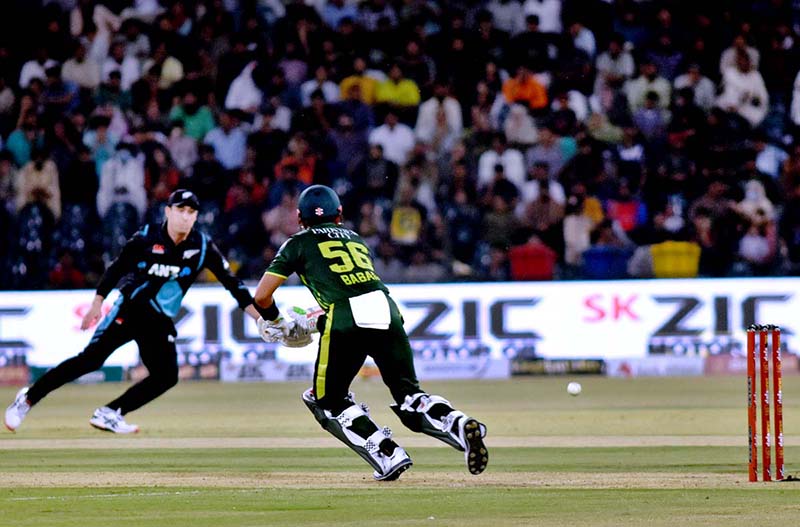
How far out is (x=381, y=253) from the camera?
20.5m

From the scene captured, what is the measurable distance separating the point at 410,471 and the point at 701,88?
1330 centimetres

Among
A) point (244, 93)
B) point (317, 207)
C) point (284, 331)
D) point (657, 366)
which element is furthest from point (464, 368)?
point (317, 207)

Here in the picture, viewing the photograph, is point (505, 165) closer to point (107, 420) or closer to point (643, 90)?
point (643, 90)

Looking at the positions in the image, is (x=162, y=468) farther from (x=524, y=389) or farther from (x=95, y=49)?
(x=95, y=49)

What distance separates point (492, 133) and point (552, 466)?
38.1 ft

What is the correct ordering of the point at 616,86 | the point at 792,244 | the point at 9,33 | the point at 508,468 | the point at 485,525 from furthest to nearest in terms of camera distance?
the point at 9,33 < the point at 616,86 < the point at 792,244 < the point at 508,468 < the point at 485,525

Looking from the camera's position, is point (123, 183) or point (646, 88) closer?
point (123, 183)

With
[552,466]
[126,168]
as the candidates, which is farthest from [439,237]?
[552,466]

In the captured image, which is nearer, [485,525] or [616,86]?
[485,525]

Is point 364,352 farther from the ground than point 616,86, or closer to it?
closer to it

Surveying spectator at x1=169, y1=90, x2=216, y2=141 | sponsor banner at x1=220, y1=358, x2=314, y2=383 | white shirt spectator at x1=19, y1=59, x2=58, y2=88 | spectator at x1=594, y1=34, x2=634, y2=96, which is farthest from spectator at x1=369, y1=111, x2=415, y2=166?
white shirt spectator at x1=19, y1=59, x2=58, y2=88

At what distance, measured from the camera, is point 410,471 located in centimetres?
1001

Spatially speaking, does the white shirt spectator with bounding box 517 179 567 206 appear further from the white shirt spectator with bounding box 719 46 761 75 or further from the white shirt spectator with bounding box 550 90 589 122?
the white shirt spectator with bounding box 719 46 761 75

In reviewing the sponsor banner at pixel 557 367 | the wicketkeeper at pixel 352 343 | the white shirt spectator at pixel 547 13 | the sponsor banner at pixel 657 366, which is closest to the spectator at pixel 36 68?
the white shirt spectator at pixel 547 13
